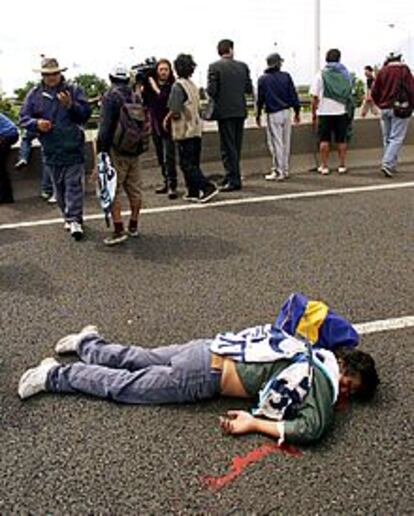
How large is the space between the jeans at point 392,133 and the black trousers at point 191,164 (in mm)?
2794

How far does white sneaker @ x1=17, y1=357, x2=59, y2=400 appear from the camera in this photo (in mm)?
3251

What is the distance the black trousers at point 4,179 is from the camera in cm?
715

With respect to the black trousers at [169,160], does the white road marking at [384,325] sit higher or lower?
lower

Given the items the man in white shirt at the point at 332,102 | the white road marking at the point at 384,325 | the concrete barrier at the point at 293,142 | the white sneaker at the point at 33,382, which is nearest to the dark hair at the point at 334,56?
the man in white shirt at the point at 332,102

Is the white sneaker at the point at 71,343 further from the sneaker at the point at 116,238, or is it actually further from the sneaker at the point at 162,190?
the sneaker at the point at 162,190

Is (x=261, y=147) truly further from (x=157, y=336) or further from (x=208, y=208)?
(x=157, y=336)

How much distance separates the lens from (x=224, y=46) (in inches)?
289

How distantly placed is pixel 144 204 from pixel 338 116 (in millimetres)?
3079

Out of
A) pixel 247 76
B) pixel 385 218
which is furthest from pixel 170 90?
pixel 385 218

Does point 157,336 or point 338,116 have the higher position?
point 338,116

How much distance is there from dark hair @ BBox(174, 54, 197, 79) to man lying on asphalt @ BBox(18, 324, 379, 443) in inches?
165

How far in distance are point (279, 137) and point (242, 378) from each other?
5.62m

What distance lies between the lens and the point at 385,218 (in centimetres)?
632

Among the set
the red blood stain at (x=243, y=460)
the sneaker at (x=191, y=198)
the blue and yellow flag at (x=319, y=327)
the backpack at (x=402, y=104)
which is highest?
the backpack at (x=402, y=104)
